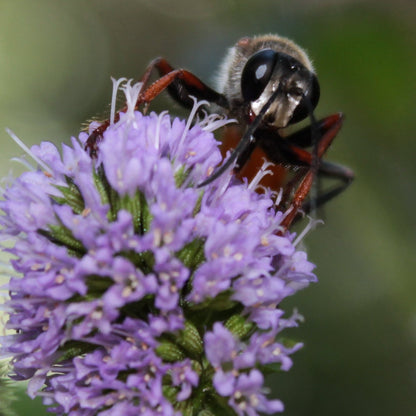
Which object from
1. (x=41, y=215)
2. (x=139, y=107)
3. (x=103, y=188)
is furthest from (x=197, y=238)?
(x=139, y=107)

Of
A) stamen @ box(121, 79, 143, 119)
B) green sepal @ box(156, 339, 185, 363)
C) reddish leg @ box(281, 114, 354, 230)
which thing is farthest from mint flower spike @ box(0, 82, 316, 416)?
reddish leg @ box(281, 114, 354, 230)

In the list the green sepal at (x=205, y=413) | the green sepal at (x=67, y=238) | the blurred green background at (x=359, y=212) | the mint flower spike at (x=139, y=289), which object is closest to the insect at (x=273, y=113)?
the mint flower spike at (x=139, y=289)

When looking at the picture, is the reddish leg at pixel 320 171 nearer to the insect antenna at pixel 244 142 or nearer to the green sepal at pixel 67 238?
the insect antenna at pixel 244 142

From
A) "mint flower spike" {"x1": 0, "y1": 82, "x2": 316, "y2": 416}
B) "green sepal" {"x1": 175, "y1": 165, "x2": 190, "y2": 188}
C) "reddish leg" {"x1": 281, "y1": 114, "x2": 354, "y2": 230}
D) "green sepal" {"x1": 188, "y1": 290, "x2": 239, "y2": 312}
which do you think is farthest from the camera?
"reddish leg" {"x1": 281, "y1": 114, "x2": 354, "y2": 230}

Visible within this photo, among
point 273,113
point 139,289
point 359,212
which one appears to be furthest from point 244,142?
point 359,212

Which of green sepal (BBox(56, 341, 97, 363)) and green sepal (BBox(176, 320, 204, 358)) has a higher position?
green sepal (BBox(176, 320, 204, 358))

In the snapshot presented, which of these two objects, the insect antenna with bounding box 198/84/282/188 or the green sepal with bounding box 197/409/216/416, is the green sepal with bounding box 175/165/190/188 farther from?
the green sepal with bounding box 197/409/216/416

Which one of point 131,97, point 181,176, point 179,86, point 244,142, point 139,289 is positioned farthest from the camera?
point 179,86

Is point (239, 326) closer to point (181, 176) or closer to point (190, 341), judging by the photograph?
point (190, 341)
